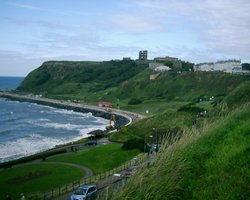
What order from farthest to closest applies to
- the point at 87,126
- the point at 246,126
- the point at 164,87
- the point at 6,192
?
the point at 164,87 → the point at 87,126 → the point at 6,192 → the point at 246,126

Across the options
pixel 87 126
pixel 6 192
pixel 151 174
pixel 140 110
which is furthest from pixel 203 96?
pixel 151 174

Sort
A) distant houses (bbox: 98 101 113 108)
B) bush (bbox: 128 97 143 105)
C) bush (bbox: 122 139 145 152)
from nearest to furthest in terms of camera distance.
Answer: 1. bush (bbox: 122 139 145 152)
2. bush (bbox: 128 97 143 105)
3. distant houses (bbox: 98 101 113 108)

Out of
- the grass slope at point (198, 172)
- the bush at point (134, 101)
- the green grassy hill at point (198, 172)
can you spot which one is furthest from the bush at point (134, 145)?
the bush at point (134, 101)

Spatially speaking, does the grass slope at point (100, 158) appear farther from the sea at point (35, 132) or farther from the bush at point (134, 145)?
the sea at point (35, 132)

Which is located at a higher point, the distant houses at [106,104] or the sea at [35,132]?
the distant houses at [106,104]

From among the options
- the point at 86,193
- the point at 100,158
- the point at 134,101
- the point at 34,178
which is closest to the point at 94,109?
the point at 134,101

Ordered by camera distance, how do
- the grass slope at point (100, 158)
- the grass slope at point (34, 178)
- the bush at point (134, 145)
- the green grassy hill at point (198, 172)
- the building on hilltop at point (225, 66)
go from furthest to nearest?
the building on hilltop at point (225, 66), the bush at point (134, 145), the grass slope at point (100, 158), the grass slope at point (34, 178), the green grassy hill at point (198, 172)

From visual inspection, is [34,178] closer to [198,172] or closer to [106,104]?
[198,172]

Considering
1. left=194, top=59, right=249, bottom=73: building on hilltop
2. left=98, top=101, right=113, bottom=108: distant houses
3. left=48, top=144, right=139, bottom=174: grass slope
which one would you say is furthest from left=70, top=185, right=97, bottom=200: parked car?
left=194, top=59, right=249, bottom=73: building on hilltop

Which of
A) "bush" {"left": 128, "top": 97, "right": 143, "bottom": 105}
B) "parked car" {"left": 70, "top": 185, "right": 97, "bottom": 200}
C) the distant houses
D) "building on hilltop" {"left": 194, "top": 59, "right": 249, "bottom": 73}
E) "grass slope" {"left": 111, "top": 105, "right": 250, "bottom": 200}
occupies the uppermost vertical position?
"building on hilltop" {"left": 194, "top": 59, "right": 249, "bottom": 73}

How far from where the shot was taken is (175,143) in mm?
13203

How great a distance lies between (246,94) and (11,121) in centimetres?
6444

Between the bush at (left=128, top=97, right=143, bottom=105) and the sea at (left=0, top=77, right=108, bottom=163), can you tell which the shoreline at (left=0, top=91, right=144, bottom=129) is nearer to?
the sea at (left=0, top=77, right=108, bottom=163)

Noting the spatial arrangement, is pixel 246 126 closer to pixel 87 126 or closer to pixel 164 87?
pixel 87 126
